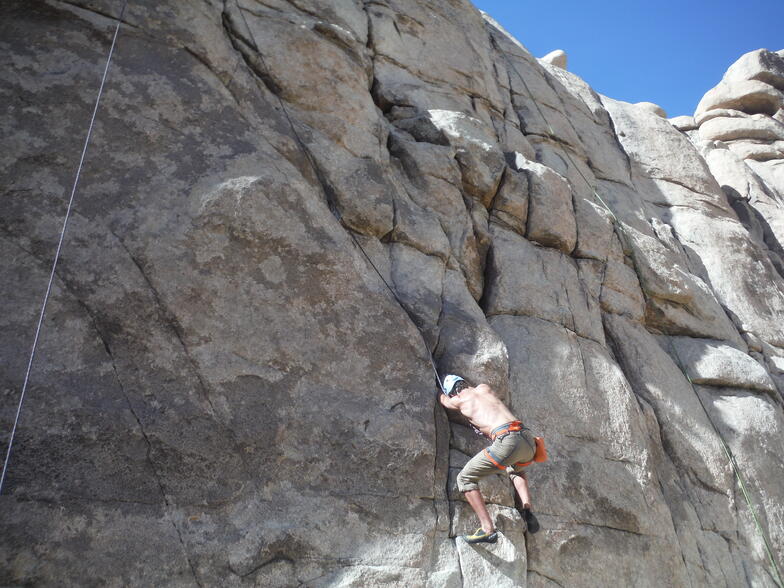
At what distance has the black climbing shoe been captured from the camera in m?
5.42

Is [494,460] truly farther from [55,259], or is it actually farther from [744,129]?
[744,129]

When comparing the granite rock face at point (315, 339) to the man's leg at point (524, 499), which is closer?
the granite rock face at point (315, 339)

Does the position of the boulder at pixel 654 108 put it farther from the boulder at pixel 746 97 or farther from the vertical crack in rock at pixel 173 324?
the vertical crack in rock at pixel 173 324

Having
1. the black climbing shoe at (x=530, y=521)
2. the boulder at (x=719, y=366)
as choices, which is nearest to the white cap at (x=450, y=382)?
the black climbing shoe at (x=530, y=521)

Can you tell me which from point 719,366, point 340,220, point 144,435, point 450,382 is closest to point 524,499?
point 450,382

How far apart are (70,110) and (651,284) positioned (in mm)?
7840

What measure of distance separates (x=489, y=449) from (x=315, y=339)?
71.0 inches

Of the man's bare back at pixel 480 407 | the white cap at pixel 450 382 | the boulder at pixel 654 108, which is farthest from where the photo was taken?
the boulder at pixel 654 108

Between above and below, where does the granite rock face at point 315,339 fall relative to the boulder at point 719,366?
below

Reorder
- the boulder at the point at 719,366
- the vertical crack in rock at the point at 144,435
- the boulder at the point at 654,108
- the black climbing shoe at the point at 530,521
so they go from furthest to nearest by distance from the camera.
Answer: the boulder at the point at 654,108, the boulder at the point at 719,366, the black climbing shoe at the point at 530,521, the vertical crack in rock at the point at 144,435

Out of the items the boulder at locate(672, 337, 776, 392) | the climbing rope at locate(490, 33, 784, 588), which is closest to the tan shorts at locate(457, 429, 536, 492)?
the climbing rope at locate(490, 33, 784, 588)

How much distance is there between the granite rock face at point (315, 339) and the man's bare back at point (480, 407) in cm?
25

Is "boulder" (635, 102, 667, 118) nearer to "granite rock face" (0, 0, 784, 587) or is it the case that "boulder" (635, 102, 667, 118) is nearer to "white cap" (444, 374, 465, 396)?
"granite rock face" (0, 0, 784, 587)

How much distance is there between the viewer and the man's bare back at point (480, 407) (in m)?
5.54
